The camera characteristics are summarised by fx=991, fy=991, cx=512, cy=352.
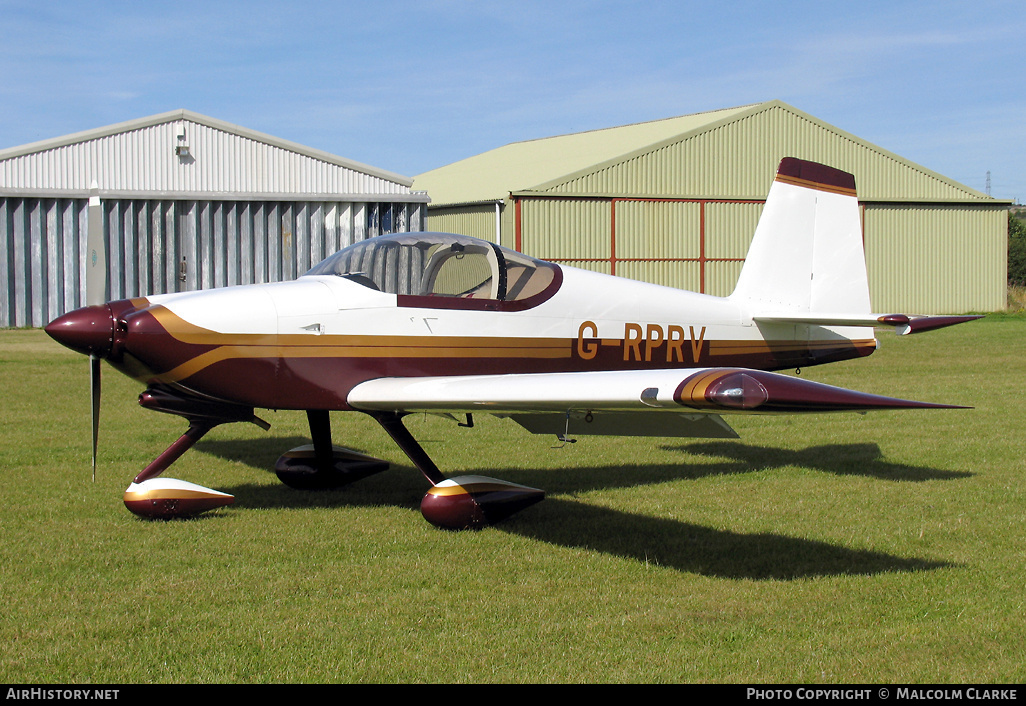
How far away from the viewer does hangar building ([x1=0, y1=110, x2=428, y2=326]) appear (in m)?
22.6

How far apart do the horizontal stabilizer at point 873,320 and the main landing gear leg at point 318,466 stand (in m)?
3.68

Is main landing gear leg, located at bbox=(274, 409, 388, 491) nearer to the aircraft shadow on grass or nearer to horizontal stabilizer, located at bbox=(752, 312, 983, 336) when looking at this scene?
the aircraft shadow on grass

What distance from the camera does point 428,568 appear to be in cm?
571

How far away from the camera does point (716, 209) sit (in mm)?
30016

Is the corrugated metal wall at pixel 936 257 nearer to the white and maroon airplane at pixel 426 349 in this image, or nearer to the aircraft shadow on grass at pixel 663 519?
the aircraft shadow on grass at pixel 663 519

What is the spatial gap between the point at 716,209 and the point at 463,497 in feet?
81.5

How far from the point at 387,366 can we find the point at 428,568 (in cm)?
172

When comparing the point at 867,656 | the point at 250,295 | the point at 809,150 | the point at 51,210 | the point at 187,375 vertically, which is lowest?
the point at 867,656

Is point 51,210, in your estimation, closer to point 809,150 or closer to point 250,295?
point 250,295

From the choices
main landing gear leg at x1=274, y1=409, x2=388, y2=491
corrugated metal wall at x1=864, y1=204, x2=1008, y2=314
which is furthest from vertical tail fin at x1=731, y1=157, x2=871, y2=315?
corrugated metal wall at x1=864, y1=204, x2=1008, y2=314

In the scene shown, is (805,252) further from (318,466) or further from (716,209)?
(716,209)

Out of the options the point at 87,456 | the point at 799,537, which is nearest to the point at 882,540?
the point at 799,537

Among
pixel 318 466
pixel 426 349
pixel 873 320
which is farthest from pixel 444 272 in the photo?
pixel 873 320

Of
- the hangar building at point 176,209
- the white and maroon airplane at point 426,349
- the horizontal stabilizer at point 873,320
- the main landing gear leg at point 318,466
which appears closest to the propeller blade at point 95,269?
the white and maroon airplane at point 426,349
